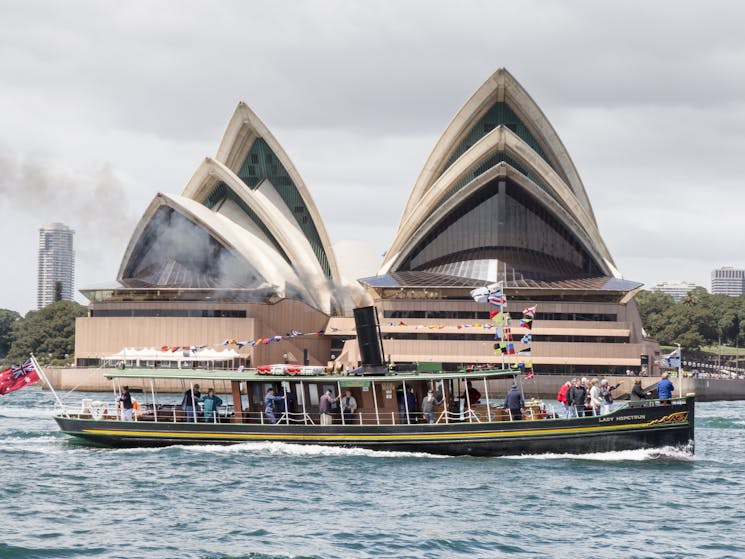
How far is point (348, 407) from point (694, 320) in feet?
374

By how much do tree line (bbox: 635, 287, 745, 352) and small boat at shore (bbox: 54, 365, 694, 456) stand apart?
102397 mm

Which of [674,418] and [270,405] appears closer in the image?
[674,418]

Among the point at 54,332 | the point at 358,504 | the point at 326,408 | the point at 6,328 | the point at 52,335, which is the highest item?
the point at 6,328

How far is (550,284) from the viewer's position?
87250 mm

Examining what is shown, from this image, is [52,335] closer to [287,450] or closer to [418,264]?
[418,264]

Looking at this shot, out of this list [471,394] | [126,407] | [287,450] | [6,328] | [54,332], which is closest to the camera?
[287,450]

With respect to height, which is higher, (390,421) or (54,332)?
(54,332)

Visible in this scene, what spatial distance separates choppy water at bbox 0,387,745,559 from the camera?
69.4 ft

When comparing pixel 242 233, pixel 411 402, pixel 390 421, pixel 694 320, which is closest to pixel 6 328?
pixel 242 233

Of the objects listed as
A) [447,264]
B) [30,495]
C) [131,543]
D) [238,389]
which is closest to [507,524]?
[131,543]

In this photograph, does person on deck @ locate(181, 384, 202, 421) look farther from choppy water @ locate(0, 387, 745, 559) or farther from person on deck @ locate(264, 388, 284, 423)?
person on deck @ locate(264, 388, 284, 423)

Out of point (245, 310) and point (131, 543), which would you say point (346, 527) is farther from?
point (245, 310)

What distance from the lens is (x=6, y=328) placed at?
563ft

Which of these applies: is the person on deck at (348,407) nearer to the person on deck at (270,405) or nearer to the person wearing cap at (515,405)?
the person on deck at (270,405)
